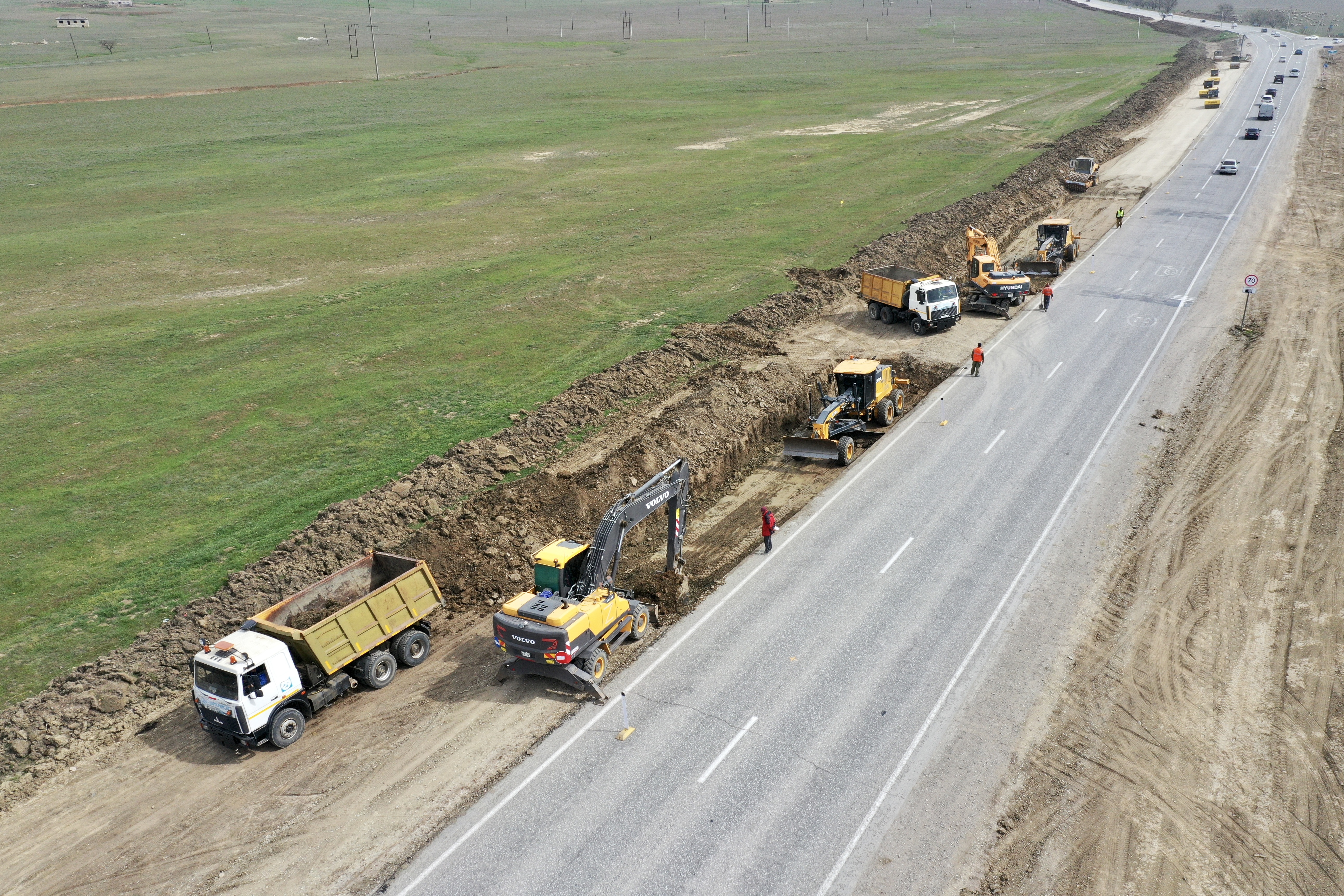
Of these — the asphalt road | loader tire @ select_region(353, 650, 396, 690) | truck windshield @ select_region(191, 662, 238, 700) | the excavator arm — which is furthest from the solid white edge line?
truck windshield @ select_region(191, 662, 238, 700)

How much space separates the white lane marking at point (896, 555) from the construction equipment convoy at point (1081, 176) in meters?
51.4

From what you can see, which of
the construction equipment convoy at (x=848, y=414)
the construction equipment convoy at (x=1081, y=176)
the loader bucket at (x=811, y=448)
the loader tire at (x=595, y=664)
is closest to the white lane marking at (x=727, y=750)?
the loader tire at (x=595, y=664)

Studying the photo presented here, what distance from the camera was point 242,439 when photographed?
31594 mm

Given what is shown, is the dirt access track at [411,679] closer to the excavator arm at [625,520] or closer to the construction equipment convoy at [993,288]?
the excavator arm at [625,520]

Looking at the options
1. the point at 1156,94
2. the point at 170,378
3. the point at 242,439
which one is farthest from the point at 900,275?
the point at 1156,94

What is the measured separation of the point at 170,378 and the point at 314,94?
282 feet

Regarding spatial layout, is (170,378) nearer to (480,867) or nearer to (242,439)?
(242,439)

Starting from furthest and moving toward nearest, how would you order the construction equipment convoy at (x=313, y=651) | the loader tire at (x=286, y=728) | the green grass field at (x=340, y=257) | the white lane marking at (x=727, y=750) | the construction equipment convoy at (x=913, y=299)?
the construction equipment convoy at (x=913, y=299)
the green grass field at (x=340, y=257)
the loader tire at (x=286, y=728)
the construction equipment convoy at (x=313, y=651)
the white lane marking at (x=727, y=750)

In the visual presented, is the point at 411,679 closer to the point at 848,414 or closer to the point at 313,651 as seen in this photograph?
the point at 313,651

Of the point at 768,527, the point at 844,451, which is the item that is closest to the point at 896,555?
the point at 768,527

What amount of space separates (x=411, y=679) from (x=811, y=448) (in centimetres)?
1550

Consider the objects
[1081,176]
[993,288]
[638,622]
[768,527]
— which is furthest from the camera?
[1081,176]

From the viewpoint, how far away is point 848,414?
32.7 meters

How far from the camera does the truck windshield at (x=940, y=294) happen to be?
41094mm
